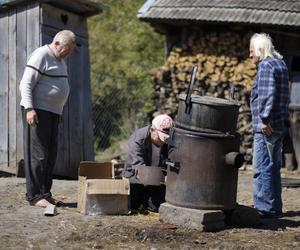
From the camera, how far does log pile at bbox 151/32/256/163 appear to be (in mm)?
13172

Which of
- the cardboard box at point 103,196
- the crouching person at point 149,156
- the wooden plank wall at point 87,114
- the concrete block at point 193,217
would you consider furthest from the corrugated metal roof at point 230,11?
the concrete block at point 193,217

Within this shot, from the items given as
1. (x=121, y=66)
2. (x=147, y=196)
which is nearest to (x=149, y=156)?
(x=147, y=196)

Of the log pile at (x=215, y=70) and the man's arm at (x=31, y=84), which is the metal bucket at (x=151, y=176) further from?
the log pile at (x=215, y=70)

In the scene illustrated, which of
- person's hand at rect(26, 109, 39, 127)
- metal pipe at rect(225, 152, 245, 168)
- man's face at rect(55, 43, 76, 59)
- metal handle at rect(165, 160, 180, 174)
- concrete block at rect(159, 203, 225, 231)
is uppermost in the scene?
man's face at rect(55, 43, 76, 59)

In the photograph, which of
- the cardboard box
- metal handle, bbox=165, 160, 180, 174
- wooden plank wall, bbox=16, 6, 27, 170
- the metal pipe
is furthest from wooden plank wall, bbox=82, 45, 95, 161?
the metal pipe

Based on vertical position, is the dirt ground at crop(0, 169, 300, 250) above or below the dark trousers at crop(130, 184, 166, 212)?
below

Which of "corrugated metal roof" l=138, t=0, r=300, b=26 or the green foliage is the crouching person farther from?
the green foliage

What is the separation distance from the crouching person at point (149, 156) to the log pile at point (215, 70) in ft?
20.4

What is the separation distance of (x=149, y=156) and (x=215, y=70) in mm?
6560

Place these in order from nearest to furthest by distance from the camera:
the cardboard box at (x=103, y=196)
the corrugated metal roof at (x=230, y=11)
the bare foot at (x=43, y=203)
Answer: the cardboard box at (x=103, y=196) < the bare foot at (x=43, y=203) < the corrugated metal roof at (x=230, y=11)

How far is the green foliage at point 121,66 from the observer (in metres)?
16.7

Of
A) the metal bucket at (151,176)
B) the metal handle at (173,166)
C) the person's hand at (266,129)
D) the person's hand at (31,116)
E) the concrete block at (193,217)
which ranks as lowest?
the concrete block at (193,217)

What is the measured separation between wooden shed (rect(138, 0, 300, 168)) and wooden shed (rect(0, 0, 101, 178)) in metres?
3.42

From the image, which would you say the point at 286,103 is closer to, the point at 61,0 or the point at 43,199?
the point at 43,199
